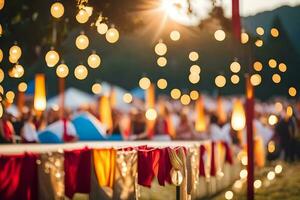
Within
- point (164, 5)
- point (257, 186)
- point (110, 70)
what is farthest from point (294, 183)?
point (110, 70)

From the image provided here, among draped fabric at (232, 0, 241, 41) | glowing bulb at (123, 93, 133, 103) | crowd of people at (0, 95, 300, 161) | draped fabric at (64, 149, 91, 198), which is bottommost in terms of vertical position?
draped fabric at (64, 149, 91, 198)

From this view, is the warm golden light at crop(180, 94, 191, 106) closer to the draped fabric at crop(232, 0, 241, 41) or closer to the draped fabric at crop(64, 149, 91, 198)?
the draped fabric at crop(232, 0, 241, 41)

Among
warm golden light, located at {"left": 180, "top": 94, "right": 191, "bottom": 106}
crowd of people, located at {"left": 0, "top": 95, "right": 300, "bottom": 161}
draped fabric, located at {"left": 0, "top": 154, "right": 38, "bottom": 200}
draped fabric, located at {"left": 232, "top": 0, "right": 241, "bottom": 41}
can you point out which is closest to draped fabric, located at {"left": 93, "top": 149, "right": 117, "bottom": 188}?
draped fabric, located at {"left": 0, "top": 154, "right": 38, "bottom": 200}

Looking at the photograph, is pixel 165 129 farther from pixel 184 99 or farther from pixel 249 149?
pixel 184 99

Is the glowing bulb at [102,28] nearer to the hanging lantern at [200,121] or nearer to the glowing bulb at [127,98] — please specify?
the hanging lantern at [200,121]

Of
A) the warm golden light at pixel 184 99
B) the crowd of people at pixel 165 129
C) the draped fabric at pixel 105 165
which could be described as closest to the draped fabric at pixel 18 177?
the draped fabric at pixel 105 165

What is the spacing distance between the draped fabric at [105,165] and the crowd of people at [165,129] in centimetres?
463

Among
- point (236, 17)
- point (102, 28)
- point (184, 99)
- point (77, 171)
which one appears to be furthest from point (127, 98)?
point (77, 171)

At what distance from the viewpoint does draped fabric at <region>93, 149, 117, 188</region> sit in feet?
Result: 22.7

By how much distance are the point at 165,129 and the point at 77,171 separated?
7963mm

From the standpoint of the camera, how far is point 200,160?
31.2 feet

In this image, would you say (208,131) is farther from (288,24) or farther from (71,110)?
(288,24)

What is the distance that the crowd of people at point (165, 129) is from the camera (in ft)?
41.0

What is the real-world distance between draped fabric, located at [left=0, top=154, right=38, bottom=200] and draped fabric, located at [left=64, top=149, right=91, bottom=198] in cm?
50
